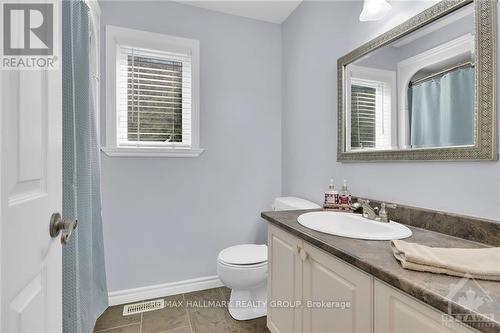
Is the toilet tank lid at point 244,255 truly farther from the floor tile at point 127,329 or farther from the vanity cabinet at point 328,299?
the floor tile at point 127,329

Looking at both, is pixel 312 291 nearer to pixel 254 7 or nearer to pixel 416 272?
pixel 416 272

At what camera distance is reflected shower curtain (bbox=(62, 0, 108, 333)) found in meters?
1.10

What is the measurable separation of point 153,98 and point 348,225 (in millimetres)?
1752

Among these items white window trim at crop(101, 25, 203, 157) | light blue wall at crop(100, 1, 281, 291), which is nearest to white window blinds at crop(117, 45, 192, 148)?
white window trim at crop(101, 25, 203, 157)

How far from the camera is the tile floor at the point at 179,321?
1676mm

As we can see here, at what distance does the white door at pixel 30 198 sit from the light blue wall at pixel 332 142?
1.45 meters

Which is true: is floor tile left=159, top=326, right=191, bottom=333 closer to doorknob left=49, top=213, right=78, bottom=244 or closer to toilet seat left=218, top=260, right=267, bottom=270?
toilet seat left=218, top=260, right=267, bottom=270

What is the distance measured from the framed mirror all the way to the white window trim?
123cm

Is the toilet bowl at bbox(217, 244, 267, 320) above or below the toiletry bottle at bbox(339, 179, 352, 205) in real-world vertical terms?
below

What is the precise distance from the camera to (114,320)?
177 centimetres

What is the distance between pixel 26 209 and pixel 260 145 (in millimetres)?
1933

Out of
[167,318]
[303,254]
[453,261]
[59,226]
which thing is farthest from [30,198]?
[167,318]

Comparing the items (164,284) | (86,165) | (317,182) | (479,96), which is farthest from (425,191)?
(164,284)

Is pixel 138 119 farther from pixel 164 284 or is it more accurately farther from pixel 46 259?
pixel 46 259
